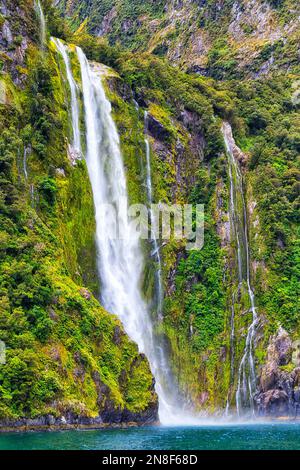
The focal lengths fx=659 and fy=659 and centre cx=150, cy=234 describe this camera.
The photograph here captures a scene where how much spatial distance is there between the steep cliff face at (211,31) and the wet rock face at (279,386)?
143 ft

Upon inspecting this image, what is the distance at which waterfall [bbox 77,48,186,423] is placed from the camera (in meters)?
39.4

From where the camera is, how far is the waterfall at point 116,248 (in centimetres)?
3941

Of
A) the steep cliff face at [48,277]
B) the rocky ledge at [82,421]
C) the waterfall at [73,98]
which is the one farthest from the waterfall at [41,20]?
the rocky ledge at [82,421]

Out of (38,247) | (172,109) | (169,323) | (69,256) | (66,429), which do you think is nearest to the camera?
(66,429)

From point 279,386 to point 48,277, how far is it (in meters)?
16.6

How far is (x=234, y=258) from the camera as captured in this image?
4634 cm

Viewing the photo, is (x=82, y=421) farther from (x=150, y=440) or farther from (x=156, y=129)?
(x=156, y=129)

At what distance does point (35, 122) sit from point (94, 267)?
9.42 metres

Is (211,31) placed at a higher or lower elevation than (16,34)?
higher

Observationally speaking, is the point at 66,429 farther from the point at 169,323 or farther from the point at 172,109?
the point at 172,109

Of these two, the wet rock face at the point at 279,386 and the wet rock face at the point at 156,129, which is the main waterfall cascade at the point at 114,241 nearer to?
the wet rock face at the point at 156,129

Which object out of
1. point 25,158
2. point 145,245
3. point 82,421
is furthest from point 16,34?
point 82,421

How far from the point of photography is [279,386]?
131 ft
